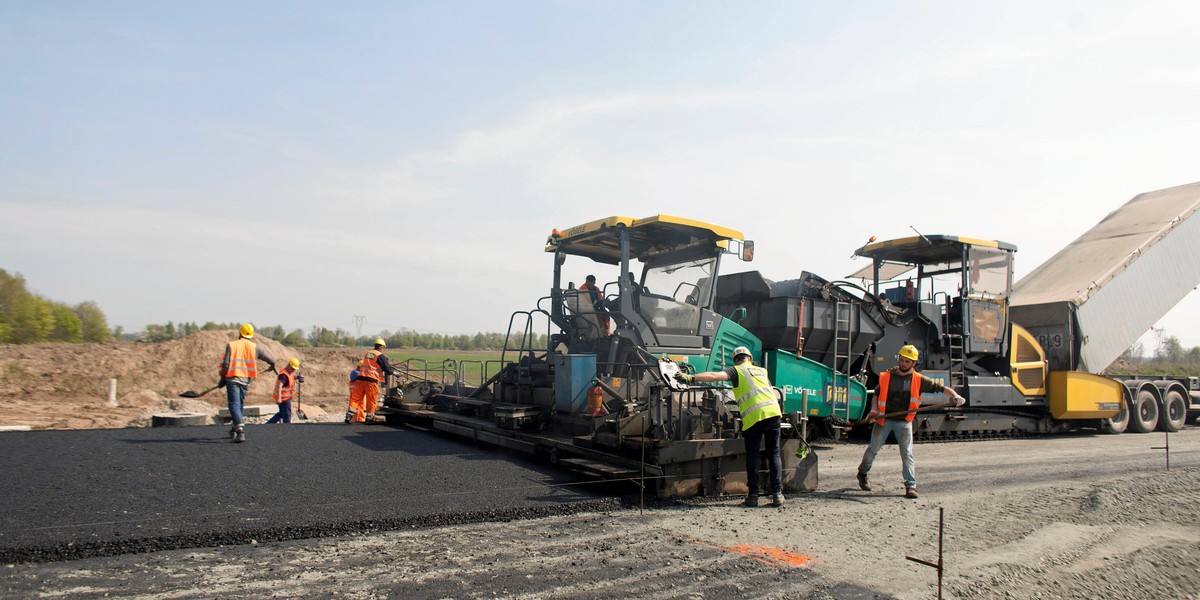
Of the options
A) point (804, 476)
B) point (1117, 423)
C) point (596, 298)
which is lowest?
point (804, 476)

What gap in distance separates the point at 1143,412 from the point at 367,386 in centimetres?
1314

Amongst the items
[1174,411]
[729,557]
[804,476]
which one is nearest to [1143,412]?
[1174,411]

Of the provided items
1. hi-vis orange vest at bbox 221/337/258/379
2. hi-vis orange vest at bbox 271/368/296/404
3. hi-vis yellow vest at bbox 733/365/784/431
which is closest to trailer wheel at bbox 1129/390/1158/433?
hi-vis yellow vest at bbox 733/365/784/431

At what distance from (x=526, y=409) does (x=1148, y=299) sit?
11331 mm

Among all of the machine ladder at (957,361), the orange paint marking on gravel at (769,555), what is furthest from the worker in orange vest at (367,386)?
the machine ladder at (957,361)

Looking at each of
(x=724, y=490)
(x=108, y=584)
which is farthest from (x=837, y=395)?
(x=108, y=584)

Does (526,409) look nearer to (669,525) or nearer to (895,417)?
(669,525)

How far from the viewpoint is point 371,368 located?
1073 centimetres

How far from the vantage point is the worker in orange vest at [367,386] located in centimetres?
1069

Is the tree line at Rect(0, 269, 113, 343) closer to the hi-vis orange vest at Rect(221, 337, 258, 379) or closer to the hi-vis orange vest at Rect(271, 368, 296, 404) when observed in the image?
the hi-vis orange vest at Rect(271, 368, 296, 404)

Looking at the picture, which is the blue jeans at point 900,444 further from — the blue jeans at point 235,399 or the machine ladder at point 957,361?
the blue jeans at point 235,399

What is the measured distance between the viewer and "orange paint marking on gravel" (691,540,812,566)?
424cm

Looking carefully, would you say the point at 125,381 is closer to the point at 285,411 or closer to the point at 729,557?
the point at 285,411

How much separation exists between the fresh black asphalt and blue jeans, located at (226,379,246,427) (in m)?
0.28
